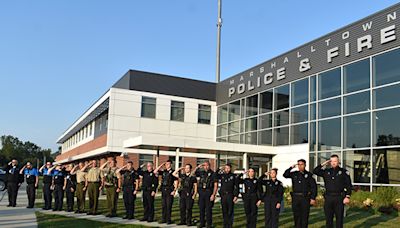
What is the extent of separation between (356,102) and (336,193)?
36.4ft

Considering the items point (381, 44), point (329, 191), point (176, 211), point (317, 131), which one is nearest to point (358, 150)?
point (317, 131)

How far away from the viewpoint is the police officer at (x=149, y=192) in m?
12.6

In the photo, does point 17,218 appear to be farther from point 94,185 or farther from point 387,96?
point 387,96

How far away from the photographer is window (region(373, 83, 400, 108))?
17.5m

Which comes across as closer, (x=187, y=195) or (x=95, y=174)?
(x=187, y=195)

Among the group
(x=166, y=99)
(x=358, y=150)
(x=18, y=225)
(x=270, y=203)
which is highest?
(x=166, y=99)

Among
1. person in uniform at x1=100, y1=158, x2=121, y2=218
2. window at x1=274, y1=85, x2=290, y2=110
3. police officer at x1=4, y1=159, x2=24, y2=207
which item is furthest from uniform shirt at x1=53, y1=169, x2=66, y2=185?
window at x1=274, y1=85, x2=290, y2=110

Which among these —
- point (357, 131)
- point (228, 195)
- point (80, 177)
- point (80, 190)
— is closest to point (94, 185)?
point (80, 190)

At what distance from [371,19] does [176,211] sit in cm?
1187

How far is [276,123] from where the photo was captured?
25047 mm

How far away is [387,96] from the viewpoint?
58.9 feet

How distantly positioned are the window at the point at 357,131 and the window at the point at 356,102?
31 centimetres

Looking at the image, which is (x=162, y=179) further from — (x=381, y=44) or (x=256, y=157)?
(x=256, y=157)

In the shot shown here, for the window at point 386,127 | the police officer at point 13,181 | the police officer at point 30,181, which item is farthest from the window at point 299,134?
the police officer at point 13,181
